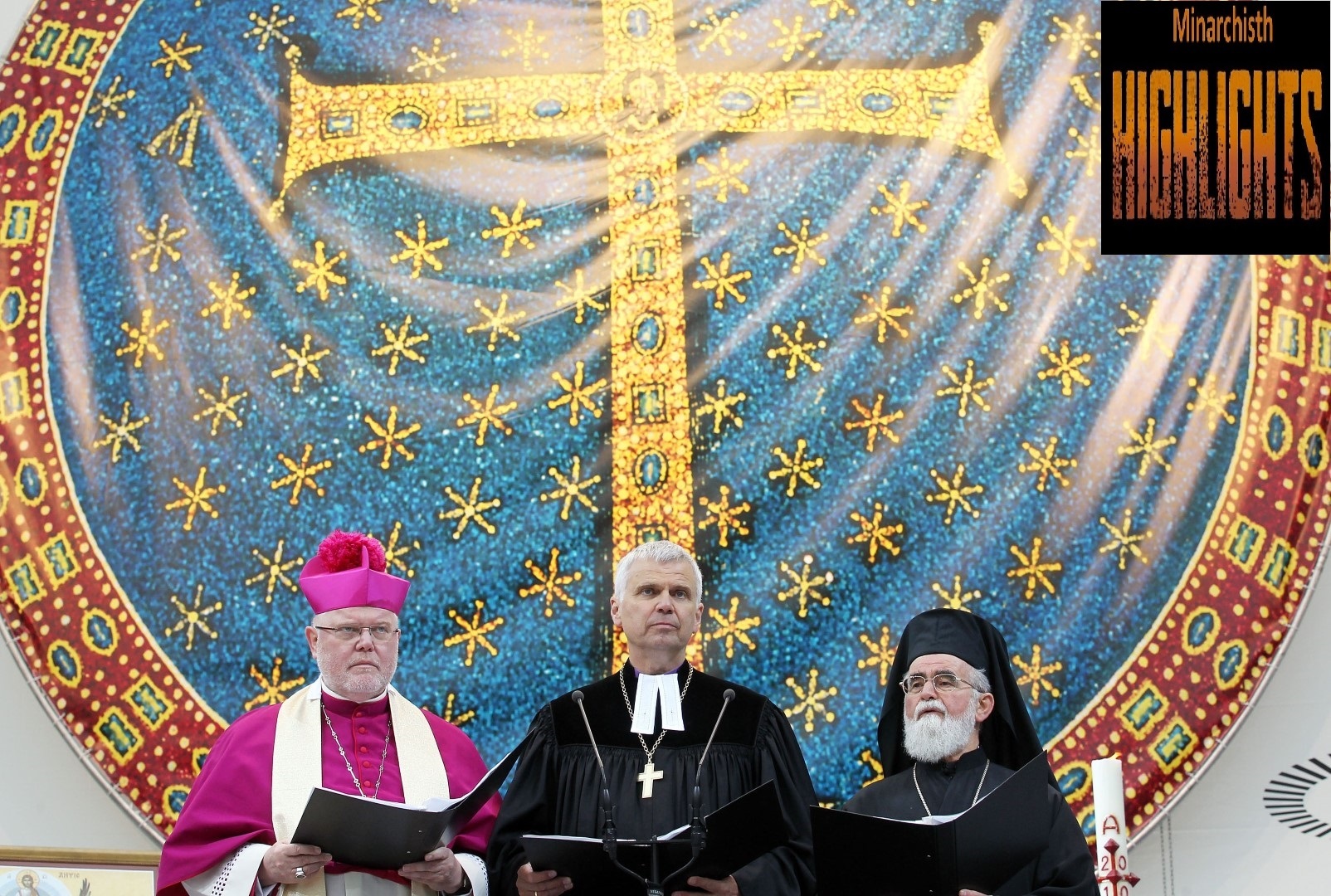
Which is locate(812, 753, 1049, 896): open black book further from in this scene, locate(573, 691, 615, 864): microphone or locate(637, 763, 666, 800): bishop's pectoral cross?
locate(637, 763, 666, 800): bishop's pectoral cross

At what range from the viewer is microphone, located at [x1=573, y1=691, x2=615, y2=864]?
12.8ft

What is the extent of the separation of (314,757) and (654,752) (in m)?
0.82

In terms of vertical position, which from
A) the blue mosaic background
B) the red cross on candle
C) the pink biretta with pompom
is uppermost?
the blue mosaic background

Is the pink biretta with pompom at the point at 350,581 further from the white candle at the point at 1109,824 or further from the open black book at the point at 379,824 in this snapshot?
the white candle at the point at 1109,824

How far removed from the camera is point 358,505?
5613 mm

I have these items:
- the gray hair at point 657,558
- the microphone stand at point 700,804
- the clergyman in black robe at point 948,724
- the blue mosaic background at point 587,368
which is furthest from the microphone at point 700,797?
the blue mosaic background at point 587,368

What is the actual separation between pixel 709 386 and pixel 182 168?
186 cm

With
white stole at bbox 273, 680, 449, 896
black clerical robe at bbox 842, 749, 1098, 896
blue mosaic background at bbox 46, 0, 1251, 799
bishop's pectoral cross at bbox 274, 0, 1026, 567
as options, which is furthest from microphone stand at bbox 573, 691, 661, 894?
bishop's pectoral cross at bbox 274, 0, 1026, 567

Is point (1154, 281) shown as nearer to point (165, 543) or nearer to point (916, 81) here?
point (916, 81)

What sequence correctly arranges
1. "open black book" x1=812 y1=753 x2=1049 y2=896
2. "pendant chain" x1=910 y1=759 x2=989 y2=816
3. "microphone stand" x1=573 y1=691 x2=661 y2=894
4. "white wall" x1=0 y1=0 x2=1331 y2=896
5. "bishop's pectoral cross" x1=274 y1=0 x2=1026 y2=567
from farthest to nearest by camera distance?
"bishop's pectoral cross" x1=274 y1=0 x2=1026 y2=567 → "white wall" x1=0 y1=0 x2=1331 y2=896 → "pendant chain" x1=910 y1=759 x2=989 y2=816 → "microphone stand" x1=573 y1=691 x2=661 y2=894 → "open black book" x1=812 y1=753 x2=1049 y2=896

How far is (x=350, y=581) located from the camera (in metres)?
4.39

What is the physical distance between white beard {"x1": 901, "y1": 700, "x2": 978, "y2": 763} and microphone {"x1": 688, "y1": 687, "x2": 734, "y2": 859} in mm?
453

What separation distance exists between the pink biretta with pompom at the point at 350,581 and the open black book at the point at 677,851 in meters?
0.75

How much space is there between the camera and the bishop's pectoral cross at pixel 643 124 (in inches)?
223
